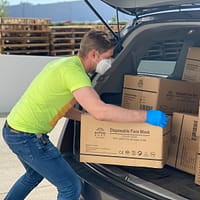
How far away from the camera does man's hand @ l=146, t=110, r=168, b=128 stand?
104 inches

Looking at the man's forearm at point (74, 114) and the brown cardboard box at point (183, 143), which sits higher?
the man's forearm at point (74, 114)

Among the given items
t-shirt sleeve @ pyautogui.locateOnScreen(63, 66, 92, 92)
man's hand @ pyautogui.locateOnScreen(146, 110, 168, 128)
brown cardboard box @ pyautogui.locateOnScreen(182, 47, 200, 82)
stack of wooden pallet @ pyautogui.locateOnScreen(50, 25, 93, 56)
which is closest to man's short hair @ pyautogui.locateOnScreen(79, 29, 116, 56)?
t-shirt sleeve @ pyautogui.locateOnScreen(63, 66, 92, 92)

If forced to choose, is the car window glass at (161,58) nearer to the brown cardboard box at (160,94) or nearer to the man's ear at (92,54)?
the brown cardboard box at (160,94)

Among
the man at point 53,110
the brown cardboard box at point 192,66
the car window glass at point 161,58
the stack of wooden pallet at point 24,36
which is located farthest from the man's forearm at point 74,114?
the stack of wooden pallet at point 24,36

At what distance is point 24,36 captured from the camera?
11.9 meters

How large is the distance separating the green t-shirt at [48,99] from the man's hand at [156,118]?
44 centimetres

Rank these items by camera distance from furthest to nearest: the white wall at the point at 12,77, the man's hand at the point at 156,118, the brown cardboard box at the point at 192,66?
the white wall at the point at 12,77 < the brown cardboard box at the point at 192,66 < the man's hand at the point at 156,118

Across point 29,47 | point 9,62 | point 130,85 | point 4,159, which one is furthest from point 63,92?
point 29,47

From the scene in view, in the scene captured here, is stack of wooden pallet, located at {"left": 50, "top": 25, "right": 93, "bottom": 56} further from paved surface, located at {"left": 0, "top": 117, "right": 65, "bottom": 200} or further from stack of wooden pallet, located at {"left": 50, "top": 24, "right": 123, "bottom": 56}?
paved surface, located at {"left": 0, "top": 117, "right": 65, "bottom": 200}

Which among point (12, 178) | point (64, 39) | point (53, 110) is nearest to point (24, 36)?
point (64, 39)

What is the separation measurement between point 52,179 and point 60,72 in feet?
2.11

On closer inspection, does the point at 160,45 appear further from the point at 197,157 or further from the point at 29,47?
the point at 29,47

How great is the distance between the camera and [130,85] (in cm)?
326

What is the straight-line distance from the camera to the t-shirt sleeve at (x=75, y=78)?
2756 mm
